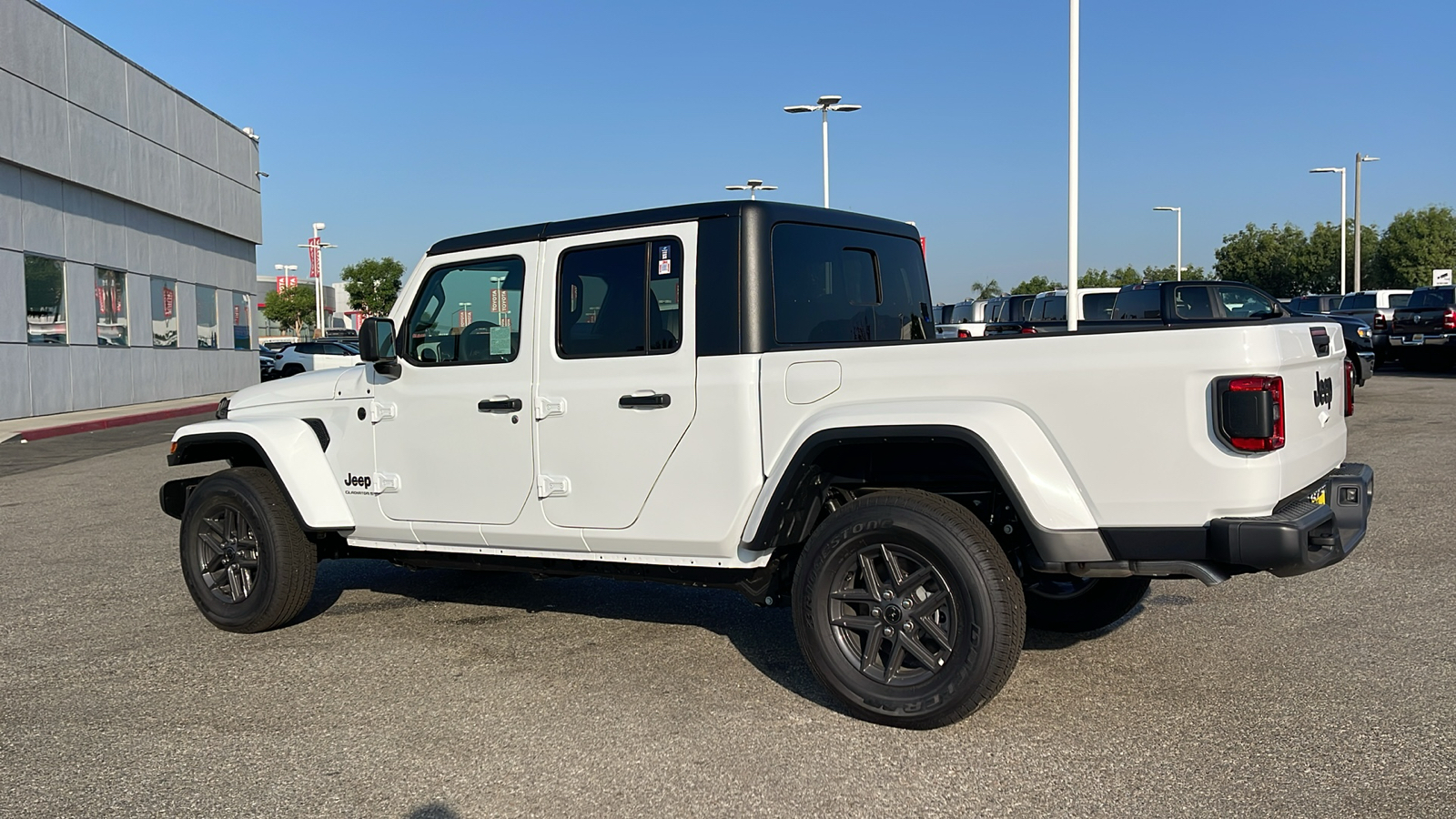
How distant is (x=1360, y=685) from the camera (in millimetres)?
4852

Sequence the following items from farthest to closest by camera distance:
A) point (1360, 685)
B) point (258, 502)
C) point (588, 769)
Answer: point (258, 502)
point (1360, 685)
point (588, 769)

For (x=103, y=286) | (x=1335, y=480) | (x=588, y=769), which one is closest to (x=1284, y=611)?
(x=1335, y=480)

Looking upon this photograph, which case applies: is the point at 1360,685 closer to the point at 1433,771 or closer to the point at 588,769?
the point at 1433,771

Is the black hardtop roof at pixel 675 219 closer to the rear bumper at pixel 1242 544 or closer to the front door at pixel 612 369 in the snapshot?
the front door at pixel 612 369

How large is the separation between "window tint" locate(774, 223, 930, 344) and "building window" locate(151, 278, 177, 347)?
25766mm

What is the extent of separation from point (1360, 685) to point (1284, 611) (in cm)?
129

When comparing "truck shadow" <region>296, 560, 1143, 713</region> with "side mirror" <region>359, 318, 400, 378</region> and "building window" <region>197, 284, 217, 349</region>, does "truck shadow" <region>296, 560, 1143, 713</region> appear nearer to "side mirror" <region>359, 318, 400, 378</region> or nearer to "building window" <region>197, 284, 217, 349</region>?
"side mirror" <region>359, 318, 400, 378</region>

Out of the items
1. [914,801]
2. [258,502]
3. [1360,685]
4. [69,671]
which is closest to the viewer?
[914,801]

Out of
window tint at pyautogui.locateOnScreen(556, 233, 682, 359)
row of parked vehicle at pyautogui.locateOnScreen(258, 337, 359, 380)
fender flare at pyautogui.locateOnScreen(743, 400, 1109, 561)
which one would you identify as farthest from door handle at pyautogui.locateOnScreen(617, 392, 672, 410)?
row of parked vehicle at pyautogui.locateOnScreen(258, 337, 359, 380)

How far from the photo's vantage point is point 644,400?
5.05 meters

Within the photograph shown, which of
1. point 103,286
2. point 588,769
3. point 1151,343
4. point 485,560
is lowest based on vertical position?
point 588,769

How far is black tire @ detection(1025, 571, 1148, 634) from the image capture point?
5.55m

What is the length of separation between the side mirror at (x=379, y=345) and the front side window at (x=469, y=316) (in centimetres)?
7

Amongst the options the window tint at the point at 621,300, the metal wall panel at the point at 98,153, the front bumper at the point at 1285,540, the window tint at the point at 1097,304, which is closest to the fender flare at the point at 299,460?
the window tint at the point at 621,300
